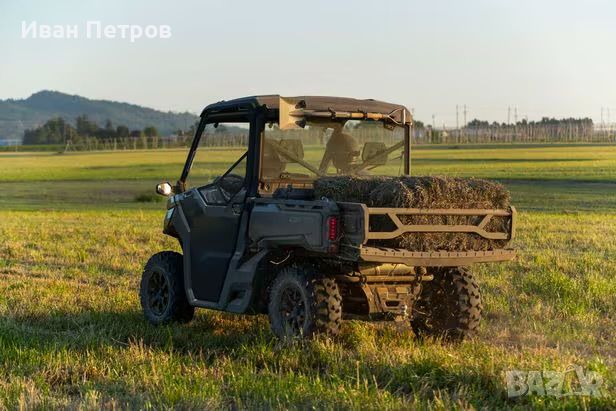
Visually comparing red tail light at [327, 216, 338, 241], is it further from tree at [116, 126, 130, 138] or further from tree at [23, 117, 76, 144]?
tree at [23, 117, 76, 144]

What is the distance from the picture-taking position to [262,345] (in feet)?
24.4

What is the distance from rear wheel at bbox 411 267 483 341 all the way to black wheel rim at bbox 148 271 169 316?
8.54 ft

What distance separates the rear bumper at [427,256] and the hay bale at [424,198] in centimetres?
7

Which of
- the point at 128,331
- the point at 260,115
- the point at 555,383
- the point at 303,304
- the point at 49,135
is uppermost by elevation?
the point at 49,135

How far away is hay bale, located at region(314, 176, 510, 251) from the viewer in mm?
7074

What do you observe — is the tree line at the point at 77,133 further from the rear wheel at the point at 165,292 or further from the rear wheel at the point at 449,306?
the rear wheel at the point at 449,306

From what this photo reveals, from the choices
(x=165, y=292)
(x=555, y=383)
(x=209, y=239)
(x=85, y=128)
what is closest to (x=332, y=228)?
(x=209, y=239)

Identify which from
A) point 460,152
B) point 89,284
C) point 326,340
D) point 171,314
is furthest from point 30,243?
point 460,152

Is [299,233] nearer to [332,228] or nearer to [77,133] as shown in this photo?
[332,228]

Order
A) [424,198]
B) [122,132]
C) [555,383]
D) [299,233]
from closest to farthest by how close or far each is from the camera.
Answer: [555,383]
[424,198]
[299,233]
[122,132]

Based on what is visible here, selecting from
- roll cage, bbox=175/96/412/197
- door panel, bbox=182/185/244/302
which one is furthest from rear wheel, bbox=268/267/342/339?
roll cage, bbox=175/96/412/197

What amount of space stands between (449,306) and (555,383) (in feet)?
7.68

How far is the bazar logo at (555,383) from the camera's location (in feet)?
18.6

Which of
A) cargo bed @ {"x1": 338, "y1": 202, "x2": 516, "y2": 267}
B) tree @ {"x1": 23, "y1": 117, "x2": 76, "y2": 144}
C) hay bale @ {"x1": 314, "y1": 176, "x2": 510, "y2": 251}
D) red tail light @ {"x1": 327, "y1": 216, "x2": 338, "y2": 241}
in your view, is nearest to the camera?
cargo bed @ {"x1": 338, "y1": 202, "x2": 516, "y2": 267}
